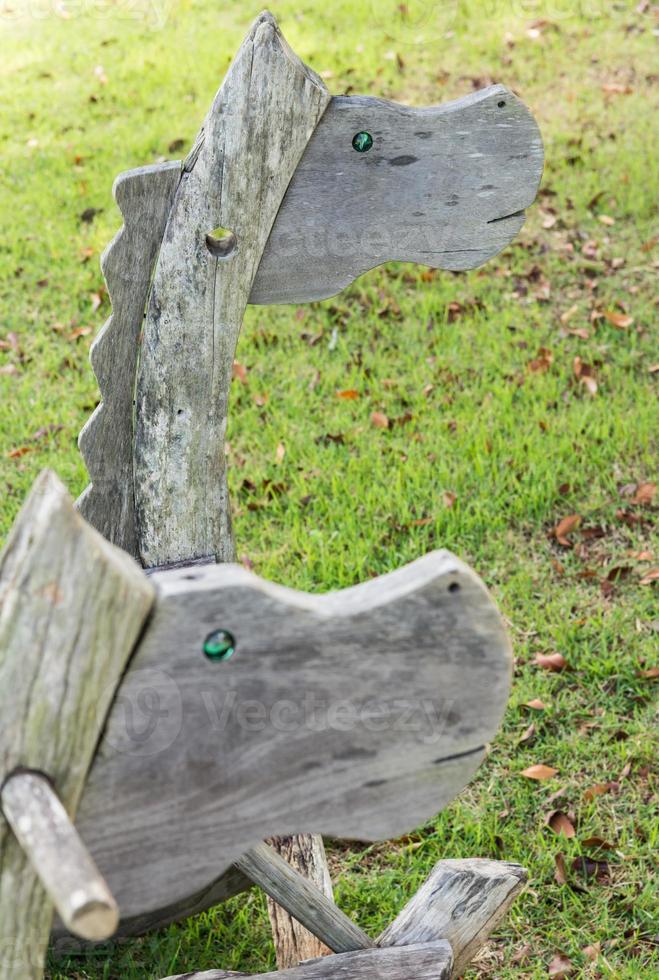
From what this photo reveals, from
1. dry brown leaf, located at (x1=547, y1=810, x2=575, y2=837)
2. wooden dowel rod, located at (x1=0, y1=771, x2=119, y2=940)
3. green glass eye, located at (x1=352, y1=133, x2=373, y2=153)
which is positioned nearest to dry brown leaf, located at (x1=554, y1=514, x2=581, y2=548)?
dry brown leaf, located at (x1=547, y1=810, x2=575, y2=837)

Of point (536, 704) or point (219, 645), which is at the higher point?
point (219, 645)

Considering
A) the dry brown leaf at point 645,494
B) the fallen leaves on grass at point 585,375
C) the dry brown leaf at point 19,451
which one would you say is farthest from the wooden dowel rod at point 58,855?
the fallen leaves on grass at point 585,375

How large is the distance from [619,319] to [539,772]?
7.97 feet

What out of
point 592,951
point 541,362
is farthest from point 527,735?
point 541,362

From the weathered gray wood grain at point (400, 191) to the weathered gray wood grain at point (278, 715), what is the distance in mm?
978

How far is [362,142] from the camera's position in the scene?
1.92 meters

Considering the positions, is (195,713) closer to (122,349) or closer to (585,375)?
(122,349)

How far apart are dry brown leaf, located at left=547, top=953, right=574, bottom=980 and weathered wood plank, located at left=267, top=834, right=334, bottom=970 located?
1.80 feet

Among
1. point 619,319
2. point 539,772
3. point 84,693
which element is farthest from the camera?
point 619,319

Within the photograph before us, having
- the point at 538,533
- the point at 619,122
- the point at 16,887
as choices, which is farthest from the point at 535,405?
the point at 16,887

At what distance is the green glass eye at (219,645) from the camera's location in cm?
113

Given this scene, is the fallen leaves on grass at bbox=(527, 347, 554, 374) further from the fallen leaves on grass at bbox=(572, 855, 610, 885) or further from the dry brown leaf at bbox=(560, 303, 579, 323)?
the fallen leaves on grass at bbox=(572, 855, 610, 885)

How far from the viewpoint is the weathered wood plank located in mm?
2217

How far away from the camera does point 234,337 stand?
2.00 meters
